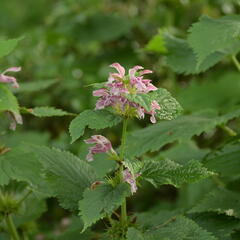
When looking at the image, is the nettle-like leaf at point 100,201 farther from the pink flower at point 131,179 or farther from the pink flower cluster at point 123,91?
the pink flower cluster at point 123,91

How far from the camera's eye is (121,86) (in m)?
1.26

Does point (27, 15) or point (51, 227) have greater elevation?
point (27, 15)

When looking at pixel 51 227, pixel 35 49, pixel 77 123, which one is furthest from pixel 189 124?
pixel 35 49

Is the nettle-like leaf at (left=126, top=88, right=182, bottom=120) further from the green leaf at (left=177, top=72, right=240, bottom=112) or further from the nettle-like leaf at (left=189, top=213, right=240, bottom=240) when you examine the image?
the green leaf at (left=177, top=72, right=240, bottom=112)

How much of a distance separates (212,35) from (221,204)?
448 mm

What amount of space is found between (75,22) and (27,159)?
6.36 ft

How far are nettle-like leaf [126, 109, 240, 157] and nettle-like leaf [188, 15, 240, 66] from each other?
211 mm

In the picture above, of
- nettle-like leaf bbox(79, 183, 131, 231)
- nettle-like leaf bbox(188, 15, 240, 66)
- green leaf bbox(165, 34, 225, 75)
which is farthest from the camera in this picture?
green leaf bbox(165, 34, 225, 75)

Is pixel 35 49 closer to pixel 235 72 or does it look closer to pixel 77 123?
pixel 235 72

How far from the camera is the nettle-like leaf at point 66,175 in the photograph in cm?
142

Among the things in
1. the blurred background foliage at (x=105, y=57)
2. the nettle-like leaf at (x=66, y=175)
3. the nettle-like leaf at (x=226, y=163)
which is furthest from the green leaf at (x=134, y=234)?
the blurred background foliage at (x=105, y=57)

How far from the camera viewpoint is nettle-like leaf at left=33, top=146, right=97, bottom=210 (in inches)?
56.0

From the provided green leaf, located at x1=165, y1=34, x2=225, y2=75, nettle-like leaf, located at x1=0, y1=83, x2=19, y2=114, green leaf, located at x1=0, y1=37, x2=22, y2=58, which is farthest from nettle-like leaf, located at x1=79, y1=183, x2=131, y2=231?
green leaf, located at x1=165, y1=34, x2=225, y2=75

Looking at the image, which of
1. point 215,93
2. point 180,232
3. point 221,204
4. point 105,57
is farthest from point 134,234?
point 105,57
